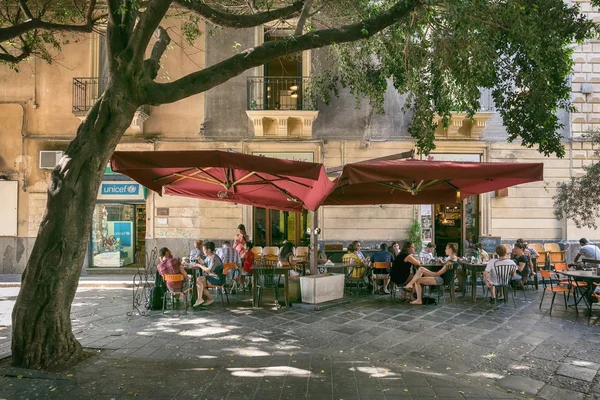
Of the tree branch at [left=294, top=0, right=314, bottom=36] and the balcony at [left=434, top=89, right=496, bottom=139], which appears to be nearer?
the tree branch at [left=294, top=0, right=314, bottom=36]

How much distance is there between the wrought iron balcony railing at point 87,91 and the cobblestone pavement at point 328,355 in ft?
27.2

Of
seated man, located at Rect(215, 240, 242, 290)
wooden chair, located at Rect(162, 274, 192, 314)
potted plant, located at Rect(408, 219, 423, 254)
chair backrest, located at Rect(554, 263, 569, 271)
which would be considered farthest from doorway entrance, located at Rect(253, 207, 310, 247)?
chair backrest, located at Rect(554, 263, 569, 271)

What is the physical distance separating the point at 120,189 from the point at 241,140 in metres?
4.46

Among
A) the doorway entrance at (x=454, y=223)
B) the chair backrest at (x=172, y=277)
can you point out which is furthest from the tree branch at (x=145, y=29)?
the doorway entrance at (x=454, y=223)

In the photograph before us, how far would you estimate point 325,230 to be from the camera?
14.8 meters

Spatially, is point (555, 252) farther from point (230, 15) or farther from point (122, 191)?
point (122, 191)

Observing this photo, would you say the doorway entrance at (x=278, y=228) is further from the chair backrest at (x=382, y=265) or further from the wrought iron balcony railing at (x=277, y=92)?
the chair backrest at (x=382, y=265)

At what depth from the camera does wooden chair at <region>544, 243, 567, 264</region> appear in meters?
12.6

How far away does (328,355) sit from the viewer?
548cm

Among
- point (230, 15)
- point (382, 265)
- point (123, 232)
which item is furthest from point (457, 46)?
point (123, 232)

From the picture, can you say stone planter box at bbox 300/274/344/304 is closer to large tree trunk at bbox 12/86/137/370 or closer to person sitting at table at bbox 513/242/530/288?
person sitting at table at bbox 513/242/530/288

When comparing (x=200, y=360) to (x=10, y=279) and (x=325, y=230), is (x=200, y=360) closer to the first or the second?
(x=325, y=230)

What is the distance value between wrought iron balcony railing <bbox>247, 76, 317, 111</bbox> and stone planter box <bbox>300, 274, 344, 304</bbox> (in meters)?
7.53

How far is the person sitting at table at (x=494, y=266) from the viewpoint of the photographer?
877 cm
